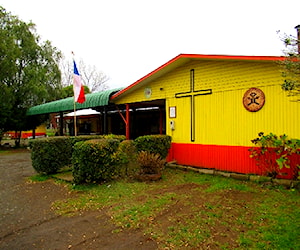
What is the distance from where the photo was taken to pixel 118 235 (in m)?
3.49

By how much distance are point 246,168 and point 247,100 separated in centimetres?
194

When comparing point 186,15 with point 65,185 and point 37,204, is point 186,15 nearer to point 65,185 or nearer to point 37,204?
point 65,185

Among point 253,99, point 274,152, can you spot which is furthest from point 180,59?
point 274,152

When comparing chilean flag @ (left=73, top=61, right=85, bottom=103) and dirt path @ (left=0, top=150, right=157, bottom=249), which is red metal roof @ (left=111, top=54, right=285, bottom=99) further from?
dirt path @ (left=0, top=150, right=157, bottom=249)

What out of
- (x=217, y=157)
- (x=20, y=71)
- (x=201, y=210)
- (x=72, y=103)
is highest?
(x=20, y=71)

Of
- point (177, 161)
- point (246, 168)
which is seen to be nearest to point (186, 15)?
point (177, 161)

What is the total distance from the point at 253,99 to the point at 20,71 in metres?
18.5

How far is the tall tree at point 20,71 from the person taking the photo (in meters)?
17.4

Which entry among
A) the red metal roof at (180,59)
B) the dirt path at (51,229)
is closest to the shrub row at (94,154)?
the dirt path at (51,229)

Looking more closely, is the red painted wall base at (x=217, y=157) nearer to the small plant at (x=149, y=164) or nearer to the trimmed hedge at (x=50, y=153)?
the small plant at (x=149, y=164)

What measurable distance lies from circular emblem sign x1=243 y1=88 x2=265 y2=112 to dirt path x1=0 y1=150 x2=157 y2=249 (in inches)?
187

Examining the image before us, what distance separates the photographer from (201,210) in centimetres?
430

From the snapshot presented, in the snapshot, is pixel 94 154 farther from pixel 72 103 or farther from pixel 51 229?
pixel 72 103

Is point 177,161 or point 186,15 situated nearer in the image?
point 177,161
